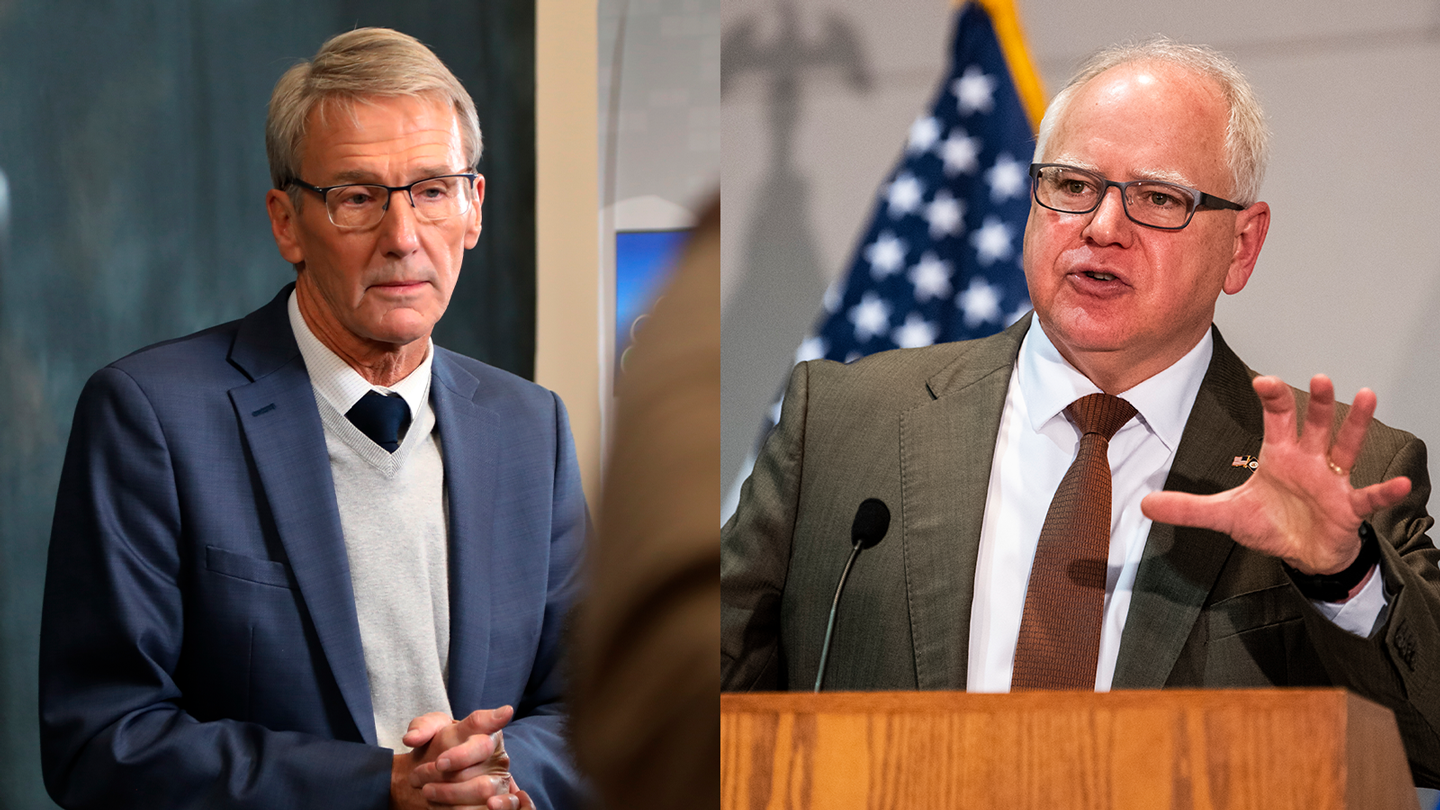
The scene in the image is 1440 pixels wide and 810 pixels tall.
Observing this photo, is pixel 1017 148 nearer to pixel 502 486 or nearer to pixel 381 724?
pixel 502 486

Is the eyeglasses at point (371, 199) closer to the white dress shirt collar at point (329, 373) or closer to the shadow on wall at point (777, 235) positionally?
the white dress shirt collar at point (329, 373)

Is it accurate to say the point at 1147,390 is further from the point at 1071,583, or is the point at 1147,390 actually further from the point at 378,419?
the point at 378,419

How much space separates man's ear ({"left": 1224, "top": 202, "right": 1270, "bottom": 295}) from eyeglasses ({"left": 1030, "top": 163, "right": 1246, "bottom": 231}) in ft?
0.16

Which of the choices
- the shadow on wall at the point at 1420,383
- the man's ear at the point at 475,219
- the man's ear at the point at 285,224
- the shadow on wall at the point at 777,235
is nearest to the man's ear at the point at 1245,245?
the shadow on wall at the point at 1420,383

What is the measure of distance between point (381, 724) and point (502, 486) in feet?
1.18

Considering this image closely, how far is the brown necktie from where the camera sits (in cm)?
184

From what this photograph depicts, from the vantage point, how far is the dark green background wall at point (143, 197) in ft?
5.16

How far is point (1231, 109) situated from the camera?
2.15 metres

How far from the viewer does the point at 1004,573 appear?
6.45 ft

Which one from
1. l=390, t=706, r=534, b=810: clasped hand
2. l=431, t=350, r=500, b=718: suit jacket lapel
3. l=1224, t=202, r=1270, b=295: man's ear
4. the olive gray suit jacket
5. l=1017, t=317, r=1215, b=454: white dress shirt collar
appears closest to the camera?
l=390, t=706, r=534, b=810: clasped hand

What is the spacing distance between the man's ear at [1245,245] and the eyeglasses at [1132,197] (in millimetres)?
50

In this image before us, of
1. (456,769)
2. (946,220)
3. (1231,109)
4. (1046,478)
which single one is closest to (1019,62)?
(946,220)

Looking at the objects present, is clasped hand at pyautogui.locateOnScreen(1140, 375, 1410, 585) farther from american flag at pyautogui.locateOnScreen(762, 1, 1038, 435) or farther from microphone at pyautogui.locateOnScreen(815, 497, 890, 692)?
american flag at pyautogui.locateOnScreen(762, 1, 1038, 435)

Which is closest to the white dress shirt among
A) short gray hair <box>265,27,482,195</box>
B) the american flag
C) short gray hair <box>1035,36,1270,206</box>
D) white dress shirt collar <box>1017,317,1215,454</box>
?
white dress shirt collar <box>1017,317,1215,454</box>
